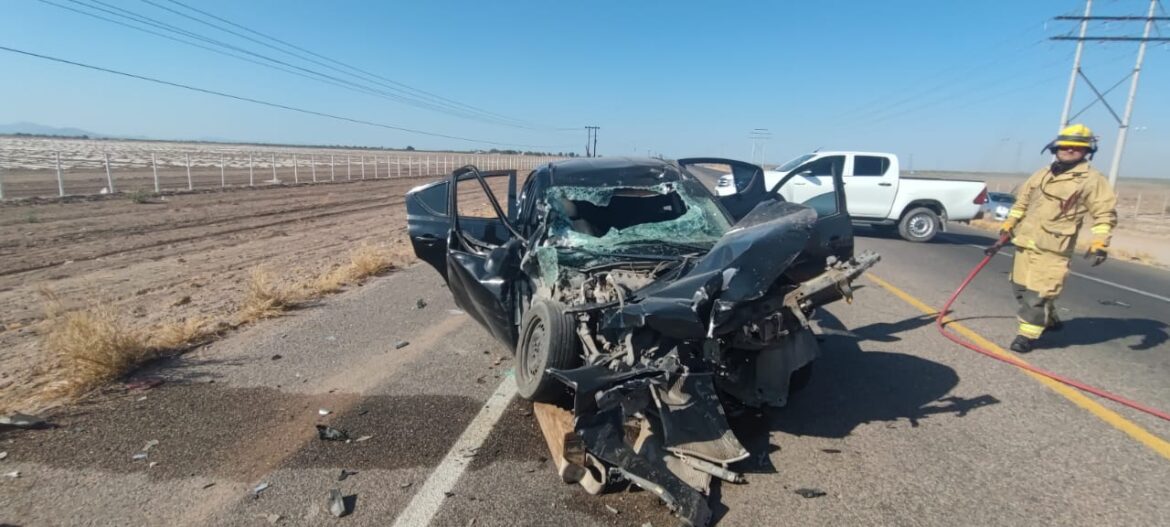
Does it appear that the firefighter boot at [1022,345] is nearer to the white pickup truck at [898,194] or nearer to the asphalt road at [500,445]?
the asphalt road at [500,445]

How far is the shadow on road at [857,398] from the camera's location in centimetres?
377

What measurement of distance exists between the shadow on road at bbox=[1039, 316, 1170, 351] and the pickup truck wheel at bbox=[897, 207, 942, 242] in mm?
7648

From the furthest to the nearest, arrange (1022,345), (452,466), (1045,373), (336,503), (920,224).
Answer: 1. (920,224)
2. (1022,345)
3. (1045,373)
4. (452,466)
5. (336,503)

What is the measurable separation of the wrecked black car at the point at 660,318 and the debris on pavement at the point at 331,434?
3.54 feet

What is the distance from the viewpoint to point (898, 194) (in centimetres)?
1410

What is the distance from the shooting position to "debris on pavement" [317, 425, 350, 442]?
360 cm

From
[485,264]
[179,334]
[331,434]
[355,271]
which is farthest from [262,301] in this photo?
[331,434]

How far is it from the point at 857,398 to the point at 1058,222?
278 centimetres

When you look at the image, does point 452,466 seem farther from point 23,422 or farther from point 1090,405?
point 1090,405

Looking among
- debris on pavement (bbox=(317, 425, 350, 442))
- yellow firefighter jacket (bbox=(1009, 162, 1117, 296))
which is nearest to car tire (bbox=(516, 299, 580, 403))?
debris on pavement (bbox=(317, 425, 350, 442))

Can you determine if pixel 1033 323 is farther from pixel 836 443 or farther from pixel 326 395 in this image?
pixel 326 395

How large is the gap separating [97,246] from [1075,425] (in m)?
14.3

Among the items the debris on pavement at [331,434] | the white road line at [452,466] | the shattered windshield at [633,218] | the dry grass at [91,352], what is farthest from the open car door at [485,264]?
the dry grass at [91,352]

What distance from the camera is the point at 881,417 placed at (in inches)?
155
